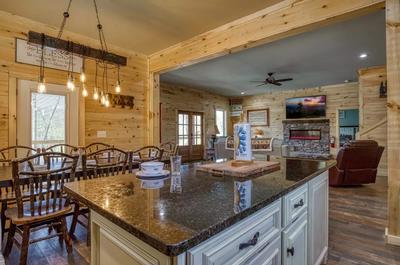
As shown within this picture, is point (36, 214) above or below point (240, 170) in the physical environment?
below

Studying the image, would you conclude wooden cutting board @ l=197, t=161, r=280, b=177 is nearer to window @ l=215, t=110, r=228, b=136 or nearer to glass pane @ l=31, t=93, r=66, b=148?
glass pane @ l=31, t=93, r=66, b=148

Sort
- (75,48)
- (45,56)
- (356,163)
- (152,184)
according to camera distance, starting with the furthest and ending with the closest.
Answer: (356,163), (75,48), (45,56), (152,184)

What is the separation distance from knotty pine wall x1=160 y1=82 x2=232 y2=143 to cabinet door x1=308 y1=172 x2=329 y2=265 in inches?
249

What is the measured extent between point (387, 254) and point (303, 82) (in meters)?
6.75

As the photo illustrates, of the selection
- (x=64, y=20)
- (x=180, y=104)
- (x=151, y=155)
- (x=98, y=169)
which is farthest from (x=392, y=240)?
(x=180, y=104)

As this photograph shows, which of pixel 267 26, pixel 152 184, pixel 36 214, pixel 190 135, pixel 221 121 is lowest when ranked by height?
pixel 36 214

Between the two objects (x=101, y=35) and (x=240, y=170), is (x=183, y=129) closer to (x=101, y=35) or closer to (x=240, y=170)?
(x=101, y=35)

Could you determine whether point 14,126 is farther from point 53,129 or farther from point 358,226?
point 358,226

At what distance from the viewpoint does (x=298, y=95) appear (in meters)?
9.33

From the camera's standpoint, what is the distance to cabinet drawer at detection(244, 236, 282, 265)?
3.01ft

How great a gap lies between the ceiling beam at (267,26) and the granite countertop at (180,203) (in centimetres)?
217

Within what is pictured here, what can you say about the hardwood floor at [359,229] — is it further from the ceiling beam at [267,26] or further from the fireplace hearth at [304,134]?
the fireplace hearth at [304,134]

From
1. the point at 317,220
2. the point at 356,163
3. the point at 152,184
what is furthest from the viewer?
the point at 356,163

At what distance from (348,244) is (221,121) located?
8.43 meters
